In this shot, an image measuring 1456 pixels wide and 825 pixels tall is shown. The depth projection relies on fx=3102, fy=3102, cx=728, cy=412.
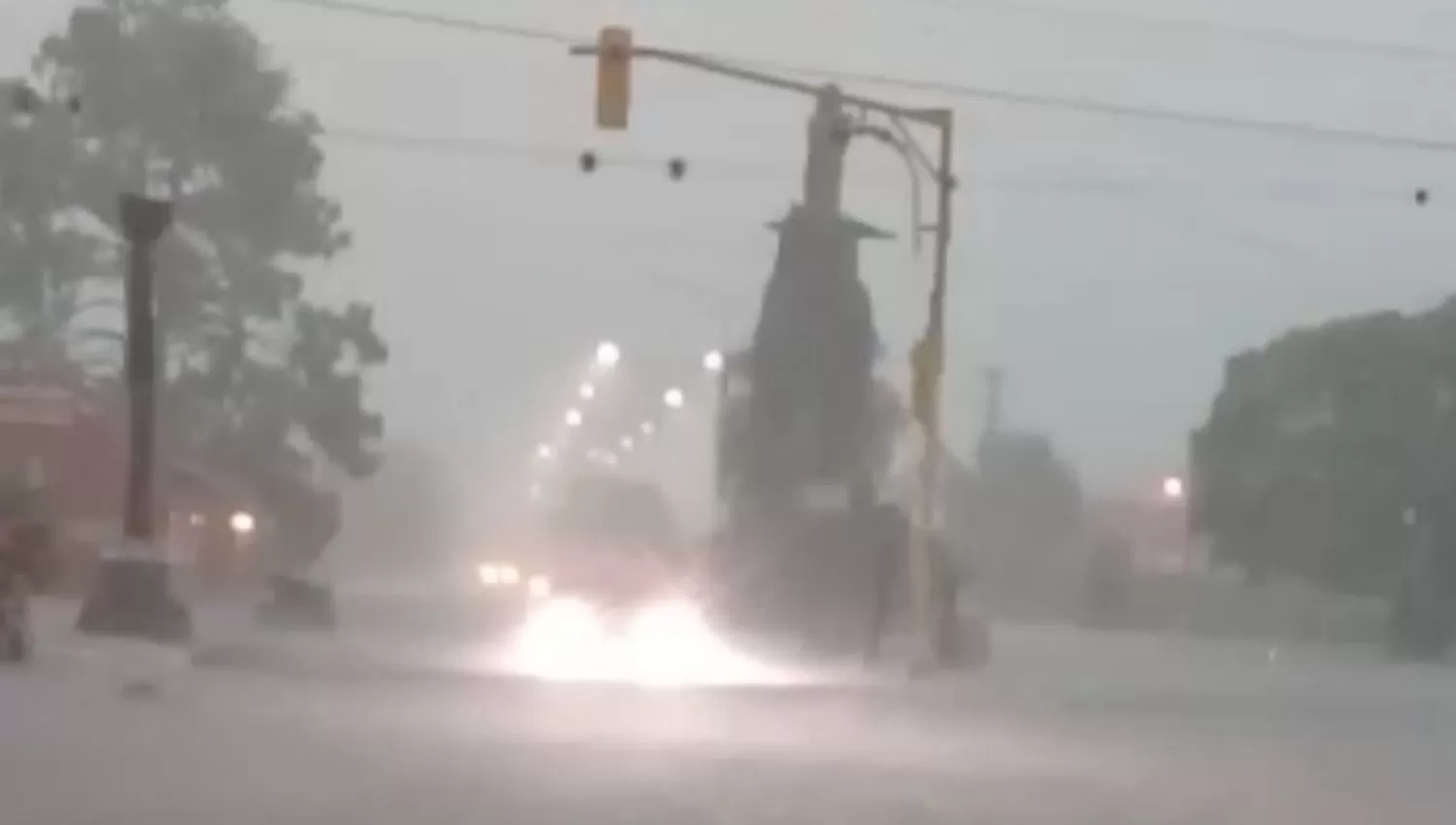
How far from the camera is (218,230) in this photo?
248ft

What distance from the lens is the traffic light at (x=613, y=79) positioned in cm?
2920

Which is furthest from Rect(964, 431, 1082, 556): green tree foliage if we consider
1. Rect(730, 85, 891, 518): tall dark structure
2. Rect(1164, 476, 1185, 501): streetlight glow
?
Rect(730, 85, 891, 518): tall dark structure

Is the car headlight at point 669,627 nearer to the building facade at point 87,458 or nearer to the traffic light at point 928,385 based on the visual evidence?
the building facade at point 87,458

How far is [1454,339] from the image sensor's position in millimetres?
82375

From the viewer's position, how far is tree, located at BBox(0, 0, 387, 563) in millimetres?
73688

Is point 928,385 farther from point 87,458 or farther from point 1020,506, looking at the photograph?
point 1020,506

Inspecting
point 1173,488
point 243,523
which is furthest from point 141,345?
point 1173,488

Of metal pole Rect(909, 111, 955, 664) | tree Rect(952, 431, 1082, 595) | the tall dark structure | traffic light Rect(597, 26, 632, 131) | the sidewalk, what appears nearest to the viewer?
traffic light Rect(597, 26, 632, 131)

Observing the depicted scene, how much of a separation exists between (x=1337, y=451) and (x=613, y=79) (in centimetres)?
5649

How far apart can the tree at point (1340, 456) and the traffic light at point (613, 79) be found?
50.1 m

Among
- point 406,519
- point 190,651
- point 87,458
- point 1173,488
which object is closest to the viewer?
point 190,651

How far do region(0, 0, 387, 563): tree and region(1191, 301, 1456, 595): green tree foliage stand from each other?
25.1 m

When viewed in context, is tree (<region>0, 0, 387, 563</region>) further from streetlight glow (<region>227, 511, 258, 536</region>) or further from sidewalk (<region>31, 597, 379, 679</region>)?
sidewalk (<region>31, 597, 379, 679</region>)

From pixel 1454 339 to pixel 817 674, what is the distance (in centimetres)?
4458
